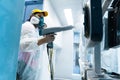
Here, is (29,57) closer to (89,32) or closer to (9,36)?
(89,32)

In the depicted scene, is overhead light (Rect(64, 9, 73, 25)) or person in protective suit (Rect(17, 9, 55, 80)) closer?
person in protective suit (Rect(17, 9, 55, 80))

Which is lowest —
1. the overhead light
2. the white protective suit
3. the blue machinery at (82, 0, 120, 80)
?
the white protective suit

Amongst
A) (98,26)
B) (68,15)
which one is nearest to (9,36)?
(98,26)

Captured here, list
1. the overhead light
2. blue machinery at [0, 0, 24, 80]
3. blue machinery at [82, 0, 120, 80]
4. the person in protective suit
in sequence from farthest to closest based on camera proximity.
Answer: the overhead light < the person in protective suit < blue machinery at [82, 0, 120, 80] < blue machinery at [0, 0, 24, 80]

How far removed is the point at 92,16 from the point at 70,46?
814 centimetres

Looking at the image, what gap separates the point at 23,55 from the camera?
185cm

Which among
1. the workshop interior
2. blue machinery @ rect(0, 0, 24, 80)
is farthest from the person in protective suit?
blue machinery @ rect(0, 0, 24, 80)

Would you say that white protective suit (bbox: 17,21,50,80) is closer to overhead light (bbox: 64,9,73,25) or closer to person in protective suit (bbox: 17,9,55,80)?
person in protective suit (bbox: 17,9,55,80)

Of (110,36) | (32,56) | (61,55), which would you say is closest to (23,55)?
(32,56)

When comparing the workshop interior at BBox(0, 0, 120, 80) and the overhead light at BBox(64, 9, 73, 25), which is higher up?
the overhead light at BBox(64, 9, 73, 25)

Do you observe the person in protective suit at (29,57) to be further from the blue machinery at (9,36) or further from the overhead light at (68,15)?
the overhead light at (68,15)

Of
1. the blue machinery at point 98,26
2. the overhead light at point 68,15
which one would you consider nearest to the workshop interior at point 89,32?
the blue machinery at point 98,26

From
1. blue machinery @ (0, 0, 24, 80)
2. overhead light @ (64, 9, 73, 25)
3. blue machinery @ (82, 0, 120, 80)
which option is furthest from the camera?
overhead light @ (64, 9, 73, 25)

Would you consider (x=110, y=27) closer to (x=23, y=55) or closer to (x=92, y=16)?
(x=92, y=16)
